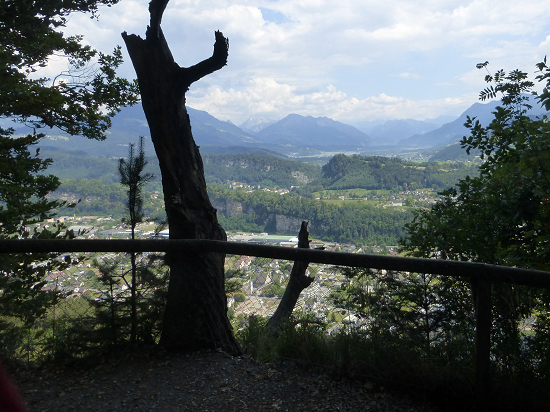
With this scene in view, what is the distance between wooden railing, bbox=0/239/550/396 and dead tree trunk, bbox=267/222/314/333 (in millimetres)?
785

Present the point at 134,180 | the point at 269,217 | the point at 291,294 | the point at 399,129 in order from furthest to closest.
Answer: the point at 399,129, the point at 269,217, the point at 134,180, the point at 291,294

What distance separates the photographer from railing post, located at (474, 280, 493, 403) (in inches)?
119

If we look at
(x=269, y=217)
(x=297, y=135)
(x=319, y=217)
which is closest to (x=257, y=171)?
(x=269, y=217)

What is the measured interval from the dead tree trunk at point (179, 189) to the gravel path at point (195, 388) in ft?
0.82

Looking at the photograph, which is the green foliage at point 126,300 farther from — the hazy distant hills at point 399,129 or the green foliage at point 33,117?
the hazy distant hills at point 399,129

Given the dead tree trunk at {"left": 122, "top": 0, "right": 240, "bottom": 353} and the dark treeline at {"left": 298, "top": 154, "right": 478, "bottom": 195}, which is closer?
the dead tree trunk at {"left": 122, "top": 0, "right": 240, "bottom": 353}

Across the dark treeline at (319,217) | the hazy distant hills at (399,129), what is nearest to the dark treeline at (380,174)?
the dark treeline at (319,217)

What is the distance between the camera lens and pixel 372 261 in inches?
129

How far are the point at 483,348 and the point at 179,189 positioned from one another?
3064mm

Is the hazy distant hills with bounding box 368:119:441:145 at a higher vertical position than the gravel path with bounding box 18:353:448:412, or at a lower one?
higher

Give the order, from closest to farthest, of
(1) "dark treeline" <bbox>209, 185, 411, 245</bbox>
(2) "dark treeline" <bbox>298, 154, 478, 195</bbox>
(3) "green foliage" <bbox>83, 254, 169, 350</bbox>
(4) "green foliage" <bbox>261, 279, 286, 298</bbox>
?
(3) "green foliage" <bbox>83, 254, 169, 350</bbox>
(4) "green foliage" <bbox>261, 279, 286, 298</bbox>
(1) "dark treeline" <bbox>209, 185, 411, 245</bbox>
(2) "dark treeline" <bbox>298, 154, 478, 195</bbox>

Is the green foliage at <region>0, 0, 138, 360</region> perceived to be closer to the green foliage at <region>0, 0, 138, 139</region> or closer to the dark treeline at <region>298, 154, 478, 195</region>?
the green foliage at <region>0, 0, 138, 139</region>

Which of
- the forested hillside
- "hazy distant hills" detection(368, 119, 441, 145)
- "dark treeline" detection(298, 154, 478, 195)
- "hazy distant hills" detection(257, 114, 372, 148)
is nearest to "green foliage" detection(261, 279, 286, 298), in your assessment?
the forested hillside

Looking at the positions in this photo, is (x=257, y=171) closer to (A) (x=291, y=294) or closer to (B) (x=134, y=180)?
(B) (x=134, y=180)
